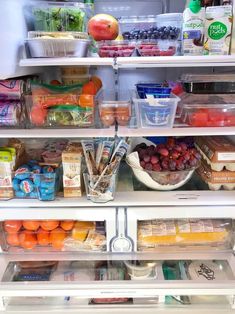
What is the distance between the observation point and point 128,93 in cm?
156

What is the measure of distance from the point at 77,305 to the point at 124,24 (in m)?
1.22

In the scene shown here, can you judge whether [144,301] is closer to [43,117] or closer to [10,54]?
[43,117]

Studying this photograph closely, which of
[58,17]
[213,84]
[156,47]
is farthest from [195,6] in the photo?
[58,17]

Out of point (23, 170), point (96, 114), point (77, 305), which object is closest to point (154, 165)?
point (96, 114)

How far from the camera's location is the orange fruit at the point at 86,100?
1.27 meters

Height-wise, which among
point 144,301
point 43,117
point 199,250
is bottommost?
point 144,301

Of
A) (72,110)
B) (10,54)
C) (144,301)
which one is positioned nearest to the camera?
(10,54)

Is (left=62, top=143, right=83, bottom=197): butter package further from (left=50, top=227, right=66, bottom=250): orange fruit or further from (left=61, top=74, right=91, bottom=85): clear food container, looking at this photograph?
(left=61, top=74, right=91, bottom=85): clear food container

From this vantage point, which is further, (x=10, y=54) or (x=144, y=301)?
(x=144, y=301)

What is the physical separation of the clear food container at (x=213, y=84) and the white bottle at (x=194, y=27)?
0.43 feet

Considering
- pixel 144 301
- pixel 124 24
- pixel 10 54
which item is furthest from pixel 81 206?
pixel 124 24

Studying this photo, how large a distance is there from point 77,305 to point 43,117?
0.82 m

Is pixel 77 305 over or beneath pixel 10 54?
beneath

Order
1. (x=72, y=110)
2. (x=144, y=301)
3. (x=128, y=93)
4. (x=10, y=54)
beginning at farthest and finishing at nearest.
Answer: (x=128, y=93)
(x=144, y=301)
(x=72, y=110)
(x=10, y=54)
